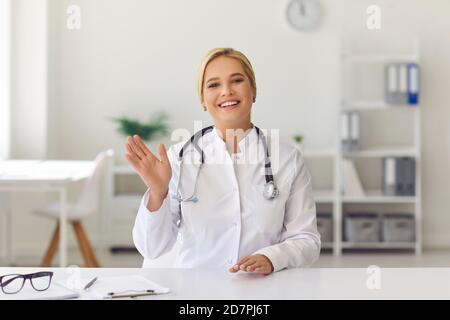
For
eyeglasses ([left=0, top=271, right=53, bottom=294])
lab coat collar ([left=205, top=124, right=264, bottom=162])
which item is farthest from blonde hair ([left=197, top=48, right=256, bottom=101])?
eyeglasses ([left=0, top=271, right=53, bottom=294])

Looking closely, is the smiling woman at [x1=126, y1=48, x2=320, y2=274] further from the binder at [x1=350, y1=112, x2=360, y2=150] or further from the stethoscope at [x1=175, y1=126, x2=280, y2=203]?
the binder at [x1=350, y1=112, x2=360, y2=150]

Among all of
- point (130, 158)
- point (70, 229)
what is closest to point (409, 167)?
point (70, 229)

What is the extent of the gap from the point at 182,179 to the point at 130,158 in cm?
24

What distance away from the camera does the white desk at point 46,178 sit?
12.1 feet

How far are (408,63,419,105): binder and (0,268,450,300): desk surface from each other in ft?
11.1

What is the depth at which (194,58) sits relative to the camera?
201 inches

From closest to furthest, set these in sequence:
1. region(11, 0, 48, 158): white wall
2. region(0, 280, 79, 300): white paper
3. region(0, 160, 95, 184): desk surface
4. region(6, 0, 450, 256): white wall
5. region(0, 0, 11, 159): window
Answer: region(0, 280, 79, 300): white paper
region(0, 160, 95, 184): desk surface
region(0, 0, 11, 159): window
region(11, 0, 48, 158): white wall
region(6, 0, 450, 256): white wall

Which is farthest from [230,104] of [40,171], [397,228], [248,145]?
[397,228]

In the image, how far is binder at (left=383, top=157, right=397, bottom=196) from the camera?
4.95 m

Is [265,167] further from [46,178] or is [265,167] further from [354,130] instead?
[354,130]

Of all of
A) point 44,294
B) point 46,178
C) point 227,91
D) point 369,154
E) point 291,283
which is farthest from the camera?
point 369,154

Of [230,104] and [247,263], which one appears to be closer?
[247,263]

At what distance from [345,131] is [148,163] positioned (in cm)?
352

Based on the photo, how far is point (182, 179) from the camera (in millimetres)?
1740
